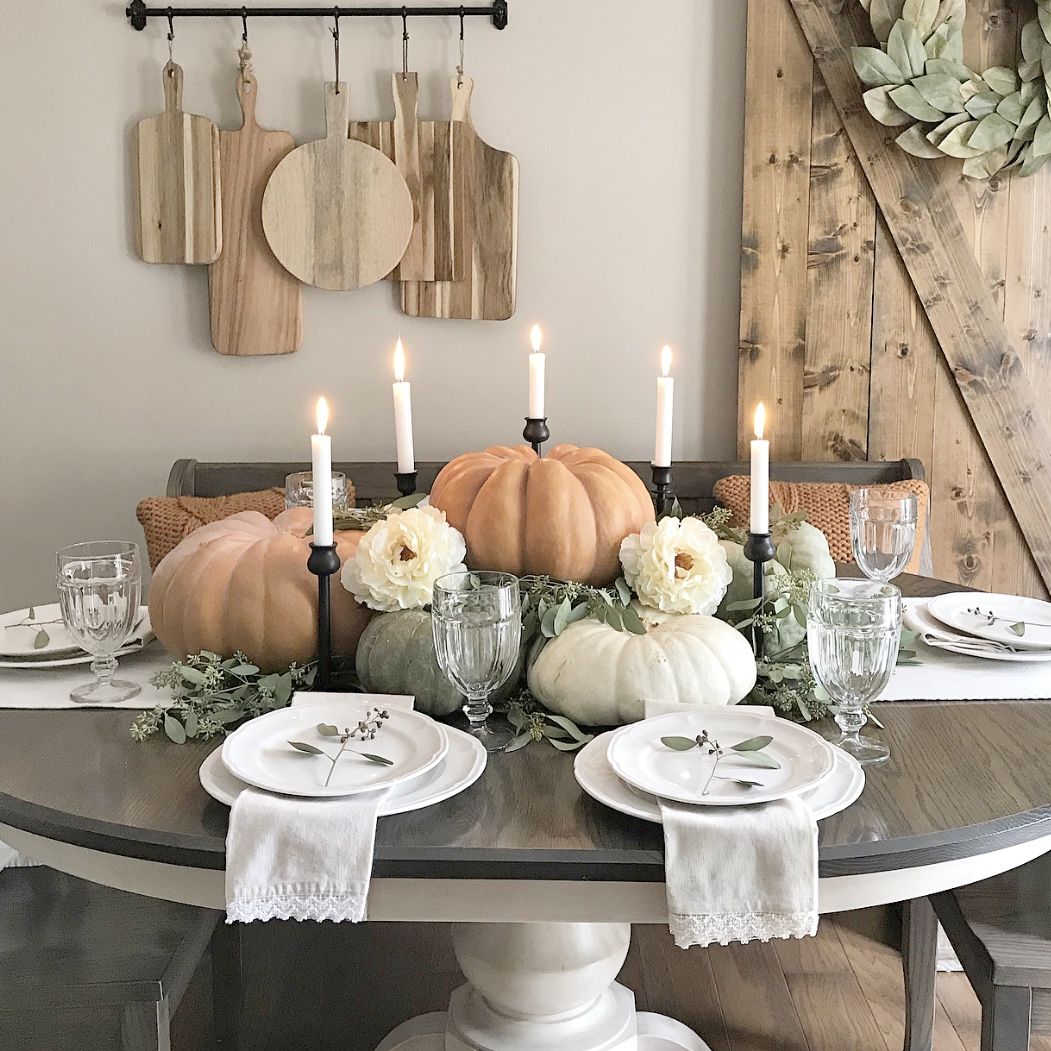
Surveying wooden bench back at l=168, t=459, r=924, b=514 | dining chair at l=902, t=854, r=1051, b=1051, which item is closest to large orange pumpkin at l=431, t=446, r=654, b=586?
dining chair at l=902, t=854, r=1051, b=1051

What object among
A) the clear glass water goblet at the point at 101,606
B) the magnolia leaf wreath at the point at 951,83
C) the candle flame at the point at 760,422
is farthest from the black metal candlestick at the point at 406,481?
the magnolia leaf wreath at the point at 951,83

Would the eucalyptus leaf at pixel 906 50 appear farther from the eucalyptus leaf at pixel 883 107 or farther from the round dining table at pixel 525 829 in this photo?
the round dining table at pixel 525 829

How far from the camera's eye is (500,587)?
1328 millimetres

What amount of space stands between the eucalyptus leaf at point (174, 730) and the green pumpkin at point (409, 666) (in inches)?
8.6

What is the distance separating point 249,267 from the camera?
2.87m

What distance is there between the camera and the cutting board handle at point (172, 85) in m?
2.80

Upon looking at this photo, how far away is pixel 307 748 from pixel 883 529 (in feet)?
2.86

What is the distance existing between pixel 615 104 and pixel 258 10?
85cm

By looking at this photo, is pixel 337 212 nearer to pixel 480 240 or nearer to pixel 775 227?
pixel 480 240

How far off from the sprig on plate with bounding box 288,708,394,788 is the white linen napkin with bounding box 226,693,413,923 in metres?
0.07

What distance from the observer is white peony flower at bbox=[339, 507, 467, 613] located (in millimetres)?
1426

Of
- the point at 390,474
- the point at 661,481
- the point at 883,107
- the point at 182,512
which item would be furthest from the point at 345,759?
the point at 883,107

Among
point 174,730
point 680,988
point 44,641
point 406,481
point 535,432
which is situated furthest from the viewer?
point 680,988

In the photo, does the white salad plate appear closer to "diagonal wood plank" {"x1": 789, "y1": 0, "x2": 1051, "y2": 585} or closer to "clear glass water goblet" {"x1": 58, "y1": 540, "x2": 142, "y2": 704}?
"clear glass water goblet" {"x1": 58, "y1": 540, "x2": 142, "y2": 704}
